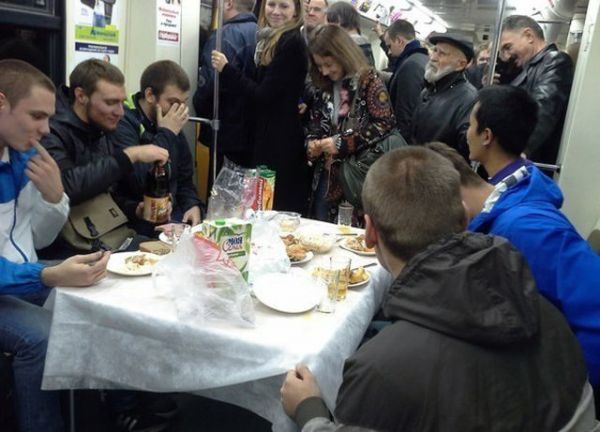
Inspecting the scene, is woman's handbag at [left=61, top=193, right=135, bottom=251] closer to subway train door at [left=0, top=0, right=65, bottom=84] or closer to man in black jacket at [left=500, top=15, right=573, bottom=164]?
subway train door at [left=0, top=0, right=65, bottom=84]

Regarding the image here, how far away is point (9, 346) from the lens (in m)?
1.89

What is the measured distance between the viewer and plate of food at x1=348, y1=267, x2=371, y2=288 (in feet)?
6.40

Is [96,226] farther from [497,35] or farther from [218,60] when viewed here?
[497,35]

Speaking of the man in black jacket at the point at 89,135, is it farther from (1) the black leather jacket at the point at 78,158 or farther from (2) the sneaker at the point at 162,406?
(2) the sneaker at the point at 162,406

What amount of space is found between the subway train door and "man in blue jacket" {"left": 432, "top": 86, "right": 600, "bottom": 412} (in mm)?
2380

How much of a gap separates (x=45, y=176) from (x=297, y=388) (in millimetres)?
1359

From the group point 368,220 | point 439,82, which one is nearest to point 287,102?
point 439,82

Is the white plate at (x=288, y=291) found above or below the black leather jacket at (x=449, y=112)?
below

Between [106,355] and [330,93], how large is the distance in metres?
2.24

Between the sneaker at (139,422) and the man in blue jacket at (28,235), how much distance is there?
36 cm

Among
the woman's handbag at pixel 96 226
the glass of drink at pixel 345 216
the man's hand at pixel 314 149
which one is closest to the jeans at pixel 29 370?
the woman's handbag at pixel 96 226

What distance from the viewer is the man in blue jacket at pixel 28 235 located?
184cm

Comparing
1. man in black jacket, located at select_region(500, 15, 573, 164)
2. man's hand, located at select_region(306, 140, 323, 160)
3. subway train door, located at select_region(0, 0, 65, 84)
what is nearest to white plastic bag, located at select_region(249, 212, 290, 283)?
man's hand, located at select_region(306, 140, 323, 160)

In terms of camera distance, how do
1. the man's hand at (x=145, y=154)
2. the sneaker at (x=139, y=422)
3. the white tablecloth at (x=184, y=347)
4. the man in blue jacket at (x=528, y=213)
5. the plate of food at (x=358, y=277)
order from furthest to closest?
the man's hand at (x=145, y=154) → the sneaker at (x=139, y=422) → the plate of food at (x=358, y=277) → the man in blue jacket at (x=528, y=213) → the white tablecloth at (x=184, y=347)
